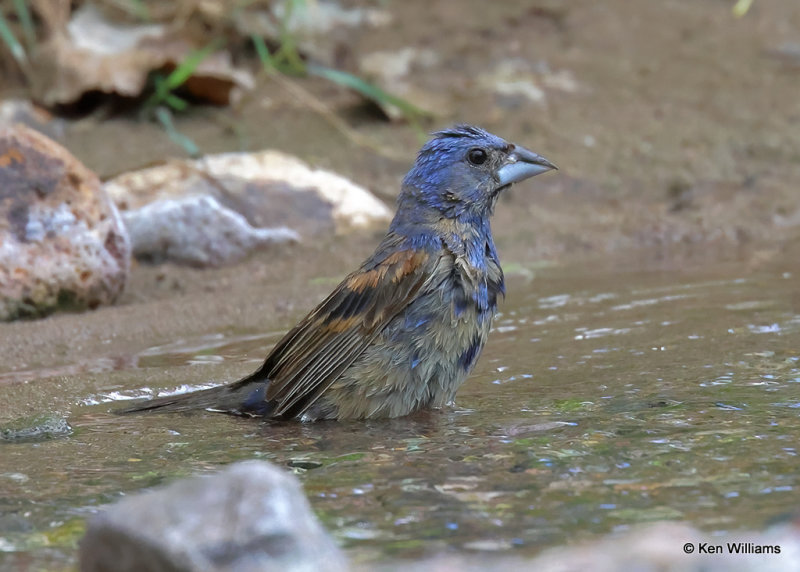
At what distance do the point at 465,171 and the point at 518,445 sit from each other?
1.32 metres

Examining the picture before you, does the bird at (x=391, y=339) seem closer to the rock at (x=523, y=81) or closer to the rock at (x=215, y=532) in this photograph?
the rock at (x=215, y=532)

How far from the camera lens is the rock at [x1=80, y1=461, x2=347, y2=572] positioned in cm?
216

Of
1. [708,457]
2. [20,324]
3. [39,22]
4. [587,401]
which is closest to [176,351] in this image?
[20,324]

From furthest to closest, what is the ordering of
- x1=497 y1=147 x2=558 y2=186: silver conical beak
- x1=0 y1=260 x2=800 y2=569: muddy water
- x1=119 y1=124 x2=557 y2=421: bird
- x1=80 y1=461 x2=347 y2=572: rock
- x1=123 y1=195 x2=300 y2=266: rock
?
x1=123 y1=195 x2=300 y2=266: rock, x1=497 y1=147 x2=558 y2=186: silver conical beak, x1=119 y1=124 x2=557 y2=421: bird, x1=0 y1=260 x2=800 y2=569: muddy water, x1=80 y1=461 x2=347 y2=572: rock

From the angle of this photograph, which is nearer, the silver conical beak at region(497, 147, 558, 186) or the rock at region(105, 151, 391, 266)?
the silver conical beak at region(497, 147, 558, 186)

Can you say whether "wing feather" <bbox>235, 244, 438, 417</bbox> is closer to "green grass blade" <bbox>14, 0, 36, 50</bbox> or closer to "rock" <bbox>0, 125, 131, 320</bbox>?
"rock" <bbox>0, 125, 131, 320</bbox>

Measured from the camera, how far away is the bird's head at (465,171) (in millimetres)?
4250

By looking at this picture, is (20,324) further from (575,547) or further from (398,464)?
(575,547)

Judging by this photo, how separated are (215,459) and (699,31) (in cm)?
709

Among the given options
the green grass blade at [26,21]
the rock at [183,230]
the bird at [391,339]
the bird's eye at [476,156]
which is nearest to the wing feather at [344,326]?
the bird at [391,339]

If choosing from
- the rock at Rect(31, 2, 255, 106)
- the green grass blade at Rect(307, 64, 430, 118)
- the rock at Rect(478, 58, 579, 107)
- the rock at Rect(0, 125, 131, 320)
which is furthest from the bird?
the rock at Rect(478, 58, 579, 107)

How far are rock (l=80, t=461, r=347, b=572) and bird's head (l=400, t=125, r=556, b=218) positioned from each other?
210 centimetres

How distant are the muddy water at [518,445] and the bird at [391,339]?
0.10 m

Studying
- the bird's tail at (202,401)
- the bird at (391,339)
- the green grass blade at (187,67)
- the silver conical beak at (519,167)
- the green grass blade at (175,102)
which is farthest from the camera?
the green grass blade at (175,102)
